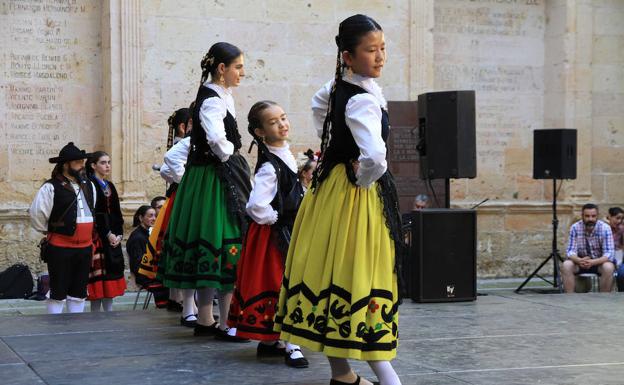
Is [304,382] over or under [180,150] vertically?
under

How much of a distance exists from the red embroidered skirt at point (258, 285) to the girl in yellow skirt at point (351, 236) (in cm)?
78

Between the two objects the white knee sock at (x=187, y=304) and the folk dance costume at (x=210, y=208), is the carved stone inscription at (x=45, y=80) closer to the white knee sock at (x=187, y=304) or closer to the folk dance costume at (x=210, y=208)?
the white knee sock at (x=187, y=304)

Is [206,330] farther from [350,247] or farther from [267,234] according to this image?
[350,247]

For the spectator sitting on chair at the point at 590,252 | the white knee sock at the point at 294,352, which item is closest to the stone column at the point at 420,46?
the spectator sitting on chair at the point at 590,252

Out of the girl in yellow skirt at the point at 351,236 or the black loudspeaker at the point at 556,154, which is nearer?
the girl in yellow skirt at the point at 351,236

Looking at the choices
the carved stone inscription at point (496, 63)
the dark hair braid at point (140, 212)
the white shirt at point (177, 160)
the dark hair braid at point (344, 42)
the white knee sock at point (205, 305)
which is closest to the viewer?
the dark hair braid at point (344, 42)

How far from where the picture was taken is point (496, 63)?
14336mm

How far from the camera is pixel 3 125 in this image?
11.9 meters

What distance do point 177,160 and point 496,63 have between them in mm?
8570

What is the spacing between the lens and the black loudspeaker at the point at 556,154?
12172 mm

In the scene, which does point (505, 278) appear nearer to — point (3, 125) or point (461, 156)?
point (461, 156)

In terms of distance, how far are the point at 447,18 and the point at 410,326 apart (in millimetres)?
8054

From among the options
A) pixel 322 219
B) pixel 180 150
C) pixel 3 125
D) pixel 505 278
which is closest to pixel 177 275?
pixel 180 150

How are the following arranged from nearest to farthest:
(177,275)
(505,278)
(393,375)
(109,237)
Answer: (393,375) < (177,275) < (109,237) < (505,278)
